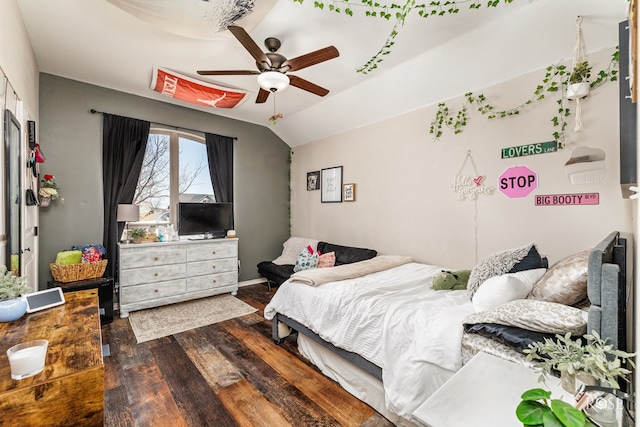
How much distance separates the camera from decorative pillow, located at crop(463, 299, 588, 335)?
1332 mm

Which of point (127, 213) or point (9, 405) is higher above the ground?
point (127, 213)

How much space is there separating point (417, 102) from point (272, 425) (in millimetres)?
3469

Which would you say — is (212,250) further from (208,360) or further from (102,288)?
(208,360)

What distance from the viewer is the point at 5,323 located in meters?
1.35

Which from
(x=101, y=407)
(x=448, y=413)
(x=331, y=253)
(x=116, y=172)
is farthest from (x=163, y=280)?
(x=448, y=413)

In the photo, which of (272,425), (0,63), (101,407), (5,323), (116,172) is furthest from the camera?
(116,172)

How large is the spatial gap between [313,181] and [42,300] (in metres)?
3.93

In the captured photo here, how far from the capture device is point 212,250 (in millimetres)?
4242

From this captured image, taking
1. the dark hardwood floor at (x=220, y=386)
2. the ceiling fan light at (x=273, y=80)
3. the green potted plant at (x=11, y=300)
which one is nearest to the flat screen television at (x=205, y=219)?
the dark hardwood floor at (x=220, y=386)

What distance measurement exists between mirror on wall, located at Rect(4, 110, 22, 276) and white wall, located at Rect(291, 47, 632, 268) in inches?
139

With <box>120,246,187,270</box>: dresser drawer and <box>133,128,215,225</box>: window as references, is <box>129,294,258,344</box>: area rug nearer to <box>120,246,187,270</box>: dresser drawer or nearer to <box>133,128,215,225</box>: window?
<box>120,246,187,270</box>: dresser drawer

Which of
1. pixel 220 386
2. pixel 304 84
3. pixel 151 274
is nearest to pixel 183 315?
pixel 151 274

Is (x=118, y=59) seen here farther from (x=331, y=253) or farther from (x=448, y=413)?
(x=448, y=413)

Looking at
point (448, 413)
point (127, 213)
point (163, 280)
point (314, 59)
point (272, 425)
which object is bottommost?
point (272, 425)
